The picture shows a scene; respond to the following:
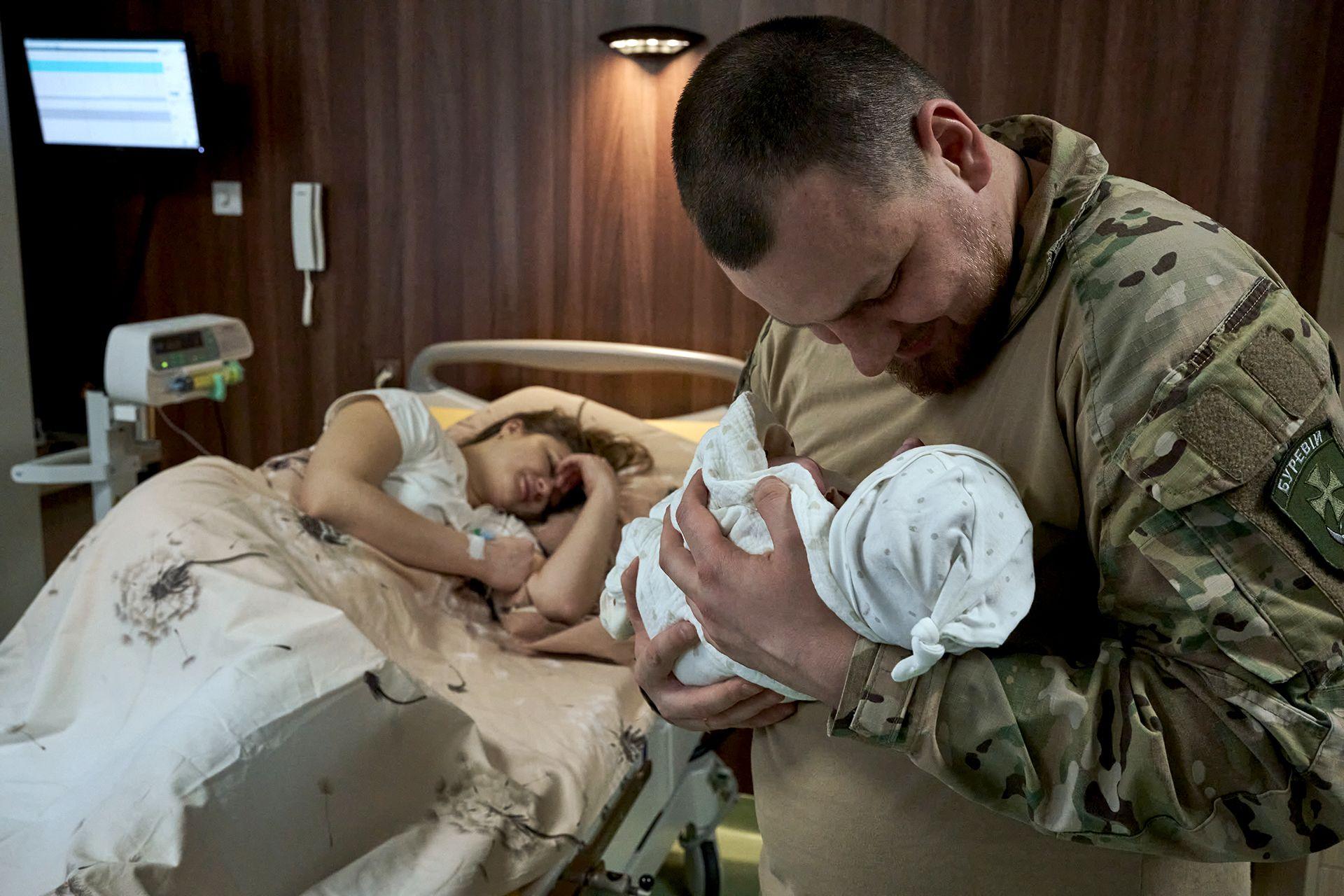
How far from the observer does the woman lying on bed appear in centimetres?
223

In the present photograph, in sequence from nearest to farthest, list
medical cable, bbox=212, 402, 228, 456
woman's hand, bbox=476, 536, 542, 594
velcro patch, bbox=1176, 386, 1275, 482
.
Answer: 1. velcro patch, bbox=1176, 386, 1275, 482
2. woman's hand, bbox=476, 536, 542, 594
3. medical cable, bbox=212, 402, 228, 456

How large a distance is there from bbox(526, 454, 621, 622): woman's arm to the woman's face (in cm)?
11

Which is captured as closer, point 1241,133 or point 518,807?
point 518,807

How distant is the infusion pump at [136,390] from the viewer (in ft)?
7.43

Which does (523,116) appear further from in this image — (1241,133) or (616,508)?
(1241,133)

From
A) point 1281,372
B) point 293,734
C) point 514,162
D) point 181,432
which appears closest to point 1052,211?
point 1281,372

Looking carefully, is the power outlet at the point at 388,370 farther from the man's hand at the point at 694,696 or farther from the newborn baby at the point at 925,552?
the newborn baby at the point at 925,552

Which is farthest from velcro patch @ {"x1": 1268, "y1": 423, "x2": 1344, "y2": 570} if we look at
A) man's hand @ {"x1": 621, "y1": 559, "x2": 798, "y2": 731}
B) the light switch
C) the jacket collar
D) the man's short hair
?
the light switch

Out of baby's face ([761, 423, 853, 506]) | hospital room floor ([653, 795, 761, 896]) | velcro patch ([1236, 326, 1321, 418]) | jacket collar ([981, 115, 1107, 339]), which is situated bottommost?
hospital room floor ([653, 795, 761, 896])

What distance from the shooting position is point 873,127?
34.4 inches

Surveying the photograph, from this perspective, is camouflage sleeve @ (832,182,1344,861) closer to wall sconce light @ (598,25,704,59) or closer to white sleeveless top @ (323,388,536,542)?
white sleeveless top @ (323,388,536,542)

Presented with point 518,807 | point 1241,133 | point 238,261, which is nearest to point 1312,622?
point 518,807

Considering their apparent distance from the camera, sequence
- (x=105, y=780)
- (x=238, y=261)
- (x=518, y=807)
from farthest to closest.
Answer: (x=238, y=261)
(x=518, y=807)
(x=105, y=780)

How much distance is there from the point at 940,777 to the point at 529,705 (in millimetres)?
1226
